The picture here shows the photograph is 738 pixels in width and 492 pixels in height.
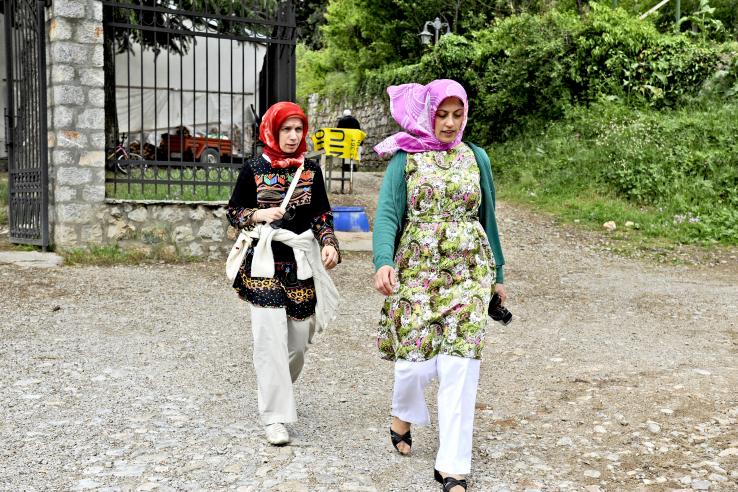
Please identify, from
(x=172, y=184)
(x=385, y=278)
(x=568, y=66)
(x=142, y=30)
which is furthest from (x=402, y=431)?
(x=568, y=66)

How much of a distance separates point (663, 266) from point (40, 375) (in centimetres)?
701

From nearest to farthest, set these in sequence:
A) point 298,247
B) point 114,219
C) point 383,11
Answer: point 298,247
point 114,219
point 383,11

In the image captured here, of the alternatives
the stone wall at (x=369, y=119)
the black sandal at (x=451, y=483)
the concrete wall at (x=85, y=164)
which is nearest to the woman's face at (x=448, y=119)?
the black sandal at (x=451, y=483)

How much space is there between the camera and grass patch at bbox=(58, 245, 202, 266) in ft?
26.0

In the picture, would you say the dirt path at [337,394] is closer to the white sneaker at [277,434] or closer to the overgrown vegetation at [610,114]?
the white sneaker at [277,434]

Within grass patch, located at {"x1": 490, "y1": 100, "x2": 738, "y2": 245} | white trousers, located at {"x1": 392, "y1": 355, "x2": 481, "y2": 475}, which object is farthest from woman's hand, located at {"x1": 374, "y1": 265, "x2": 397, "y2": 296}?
grass patch, located at {"x1": 490, "y1": 100, "x2": 738, "y2": 245}

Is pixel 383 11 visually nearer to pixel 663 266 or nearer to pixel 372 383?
pixel 663 266

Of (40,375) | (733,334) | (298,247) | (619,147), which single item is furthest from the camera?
(619,147)

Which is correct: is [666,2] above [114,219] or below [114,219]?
above

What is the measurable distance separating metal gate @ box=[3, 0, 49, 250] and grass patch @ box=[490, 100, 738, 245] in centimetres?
714

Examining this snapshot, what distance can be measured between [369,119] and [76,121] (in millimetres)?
13533

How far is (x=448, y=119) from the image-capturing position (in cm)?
314

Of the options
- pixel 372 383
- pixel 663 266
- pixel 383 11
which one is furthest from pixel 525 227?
pixel 383 11

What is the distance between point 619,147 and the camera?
492 inches
